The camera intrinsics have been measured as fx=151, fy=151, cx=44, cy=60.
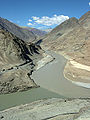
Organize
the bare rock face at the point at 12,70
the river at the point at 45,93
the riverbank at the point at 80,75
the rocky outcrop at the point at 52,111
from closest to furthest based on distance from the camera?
the rocky outcrop at the point at 52,111 < the river at the point at 45,93 < the bare rock face at the point at 12,70 < the riverbank at the point at 80,75

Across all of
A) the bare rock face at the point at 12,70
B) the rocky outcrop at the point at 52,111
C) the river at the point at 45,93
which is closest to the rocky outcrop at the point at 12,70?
the bare rock face at the point at 12,70

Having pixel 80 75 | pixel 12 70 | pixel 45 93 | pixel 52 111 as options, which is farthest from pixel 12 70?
pixel 52 111

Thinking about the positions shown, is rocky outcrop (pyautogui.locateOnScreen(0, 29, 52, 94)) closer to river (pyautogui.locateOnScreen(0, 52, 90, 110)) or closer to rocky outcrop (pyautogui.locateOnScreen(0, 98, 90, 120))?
river (pyautogui.locateOnScreen(0, 52, 90, 110))

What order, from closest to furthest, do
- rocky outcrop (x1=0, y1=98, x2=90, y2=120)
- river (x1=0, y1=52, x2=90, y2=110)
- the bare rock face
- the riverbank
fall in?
1. rocky outcrop (x1=0, y1=98, x2=90, y2=120)
2. river (x1=0, y1=52, x2=90, y2=110)
3. the bare rock face
4. the riverbank

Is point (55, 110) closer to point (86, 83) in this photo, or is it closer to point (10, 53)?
point (86, 83)

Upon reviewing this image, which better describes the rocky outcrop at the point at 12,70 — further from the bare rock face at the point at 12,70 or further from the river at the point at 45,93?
the river at the point at 45,93

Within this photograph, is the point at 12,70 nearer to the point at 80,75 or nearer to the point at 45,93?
the point at 45,93

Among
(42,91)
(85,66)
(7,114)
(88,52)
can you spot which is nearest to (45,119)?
(7,114)

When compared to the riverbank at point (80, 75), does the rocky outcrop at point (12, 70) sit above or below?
above

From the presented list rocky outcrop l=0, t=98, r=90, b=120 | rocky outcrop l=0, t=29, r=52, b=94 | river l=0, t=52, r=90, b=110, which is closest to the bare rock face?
rocky outcrop l=0, t=29, r=52, b=94
